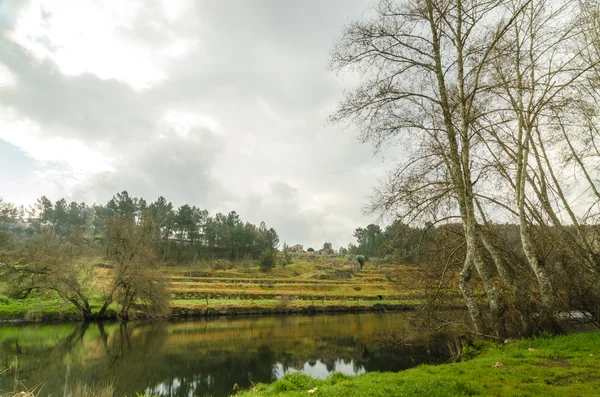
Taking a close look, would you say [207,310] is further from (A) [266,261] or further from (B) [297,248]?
(B) [297,248]

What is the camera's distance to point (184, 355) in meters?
18.5

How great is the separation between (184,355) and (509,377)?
1708 centimetres

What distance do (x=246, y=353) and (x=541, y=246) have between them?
15885 mm

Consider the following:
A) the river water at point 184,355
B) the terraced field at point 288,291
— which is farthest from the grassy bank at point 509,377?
the terraced field at point 288,291

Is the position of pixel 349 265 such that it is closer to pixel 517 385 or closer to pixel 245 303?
pixel 245 303

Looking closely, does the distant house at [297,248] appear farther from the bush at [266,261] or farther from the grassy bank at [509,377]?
the grassy bank at [509,377]

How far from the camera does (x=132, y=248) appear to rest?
104ft

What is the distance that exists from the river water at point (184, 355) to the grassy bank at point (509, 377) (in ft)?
18.4

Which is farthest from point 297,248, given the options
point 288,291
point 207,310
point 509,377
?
point 509,377

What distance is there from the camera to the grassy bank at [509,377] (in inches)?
229

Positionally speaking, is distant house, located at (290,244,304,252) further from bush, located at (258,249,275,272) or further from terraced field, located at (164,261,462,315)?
terraced field, located at (164,261,462,315)

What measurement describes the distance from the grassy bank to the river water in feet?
18.4

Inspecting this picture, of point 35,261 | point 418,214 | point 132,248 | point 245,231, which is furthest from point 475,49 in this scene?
point 245,231

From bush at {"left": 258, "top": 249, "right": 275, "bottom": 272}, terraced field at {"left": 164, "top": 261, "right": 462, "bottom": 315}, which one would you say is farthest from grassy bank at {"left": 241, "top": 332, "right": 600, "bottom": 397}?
bush at {"left": 258, "top": 249, "right": 275, "bottom": 272}
